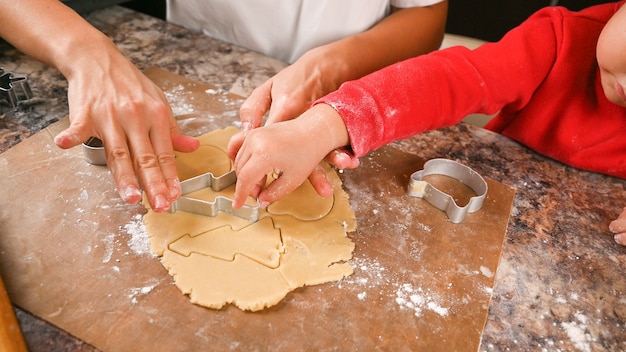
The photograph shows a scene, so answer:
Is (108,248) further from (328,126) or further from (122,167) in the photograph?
(328,126)

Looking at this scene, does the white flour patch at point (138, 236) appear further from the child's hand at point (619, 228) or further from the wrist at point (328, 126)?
the child's hand at point (619, 228)

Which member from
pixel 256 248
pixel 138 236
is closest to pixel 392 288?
pixel 256 248

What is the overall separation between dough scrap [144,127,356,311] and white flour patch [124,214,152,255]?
11 millimetres

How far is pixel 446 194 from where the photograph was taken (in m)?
1.02

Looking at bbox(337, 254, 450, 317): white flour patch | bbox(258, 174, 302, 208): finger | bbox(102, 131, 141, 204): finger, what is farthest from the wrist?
bbox(102, 131, 141, 204): finger

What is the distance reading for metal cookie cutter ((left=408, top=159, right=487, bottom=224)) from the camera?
1006 millimetres

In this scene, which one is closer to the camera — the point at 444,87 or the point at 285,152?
the point at 285,152

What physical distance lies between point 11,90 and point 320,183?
32.0 inches

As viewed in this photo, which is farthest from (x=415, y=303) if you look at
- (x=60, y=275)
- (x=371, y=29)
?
(x=371, y=29)

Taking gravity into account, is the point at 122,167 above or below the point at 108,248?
above

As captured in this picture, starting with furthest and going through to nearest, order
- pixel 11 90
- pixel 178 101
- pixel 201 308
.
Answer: pixel 178 101, pixel 11 90, pixel 201 308

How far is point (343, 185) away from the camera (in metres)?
1.08

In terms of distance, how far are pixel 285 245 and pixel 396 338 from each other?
0.29m

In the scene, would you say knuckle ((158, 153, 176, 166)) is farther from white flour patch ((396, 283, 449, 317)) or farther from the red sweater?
white flour patch ((396, 283, 449, 317))
